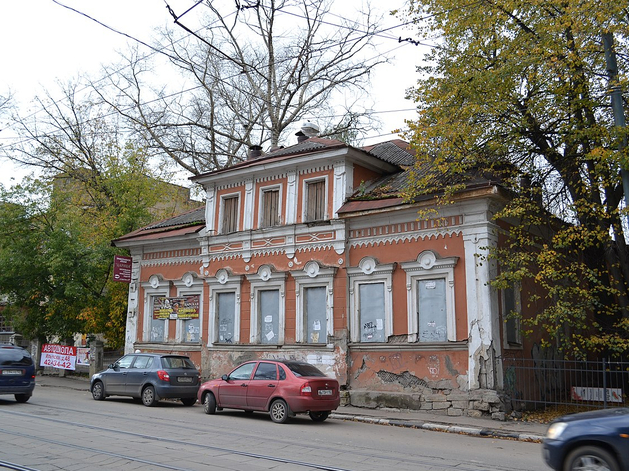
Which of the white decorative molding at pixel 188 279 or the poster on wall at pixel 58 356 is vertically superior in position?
the white decorative molding at pixel 188 279

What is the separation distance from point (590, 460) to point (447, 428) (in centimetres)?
710

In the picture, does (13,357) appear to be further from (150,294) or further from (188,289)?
(150,294)

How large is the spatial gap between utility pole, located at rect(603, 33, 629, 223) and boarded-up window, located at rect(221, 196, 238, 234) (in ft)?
42.6

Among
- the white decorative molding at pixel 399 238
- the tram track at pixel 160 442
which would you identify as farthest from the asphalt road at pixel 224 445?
the white decorative molding at pixel 399 238

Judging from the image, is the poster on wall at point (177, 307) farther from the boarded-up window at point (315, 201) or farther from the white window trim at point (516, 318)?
the white window trim at point (516, 318)

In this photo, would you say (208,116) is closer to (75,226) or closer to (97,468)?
(75,226)

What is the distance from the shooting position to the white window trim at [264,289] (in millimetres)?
19453

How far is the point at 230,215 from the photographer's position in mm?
21703

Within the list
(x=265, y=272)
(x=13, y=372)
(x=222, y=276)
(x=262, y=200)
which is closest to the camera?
(x=13, y=372)

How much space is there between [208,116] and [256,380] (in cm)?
2437

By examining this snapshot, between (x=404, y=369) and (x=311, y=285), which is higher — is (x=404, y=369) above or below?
below

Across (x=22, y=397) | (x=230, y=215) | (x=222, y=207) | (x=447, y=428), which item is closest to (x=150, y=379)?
(x=22, y=397)

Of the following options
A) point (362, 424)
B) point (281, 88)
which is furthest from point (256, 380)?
point (281, 88)

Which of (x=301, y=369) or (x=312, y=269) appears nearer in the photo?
(x=301, y=369)
